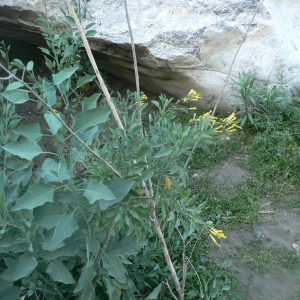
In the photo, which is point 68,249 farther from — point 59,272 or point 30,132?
point 30,132

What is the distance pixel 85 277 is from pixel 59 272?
137 millimetres

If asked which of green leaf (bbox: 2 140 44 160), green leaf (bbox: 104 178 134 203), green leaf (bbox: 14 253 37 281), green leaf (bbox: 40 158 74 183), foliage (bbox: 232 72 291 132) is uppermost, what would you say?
green leaf (bbox: 2 140 44 160)

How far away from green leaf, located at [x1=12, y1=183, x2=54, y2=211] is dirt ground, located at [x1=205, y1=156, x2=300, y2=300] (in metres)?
2.00

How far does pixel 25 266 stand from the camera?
2445 mm

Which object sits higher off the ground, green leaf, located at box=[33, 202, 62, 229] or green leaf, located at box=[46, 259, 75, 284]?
green leaf, located at box=[33, 202, 62, 229]

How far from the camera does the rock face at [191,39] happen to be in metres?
5.06

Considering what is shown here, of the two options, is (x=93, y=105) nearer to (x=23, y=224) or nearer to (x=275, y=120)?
(x=23, y=224)

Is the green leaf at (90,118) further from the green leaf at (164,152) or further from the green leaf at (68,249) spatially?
the green leaf at (68,249)

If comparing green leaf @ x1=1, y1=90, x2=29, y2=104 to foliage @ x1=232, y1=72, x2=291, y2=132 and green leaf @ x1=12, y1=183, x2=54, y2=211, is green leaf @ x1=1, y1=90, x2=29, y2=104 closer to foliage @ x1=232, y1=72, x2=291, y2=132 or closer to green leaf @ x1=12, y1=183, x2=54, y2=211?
green leaf @ x1=12, y1=183, x2=54, y2=211

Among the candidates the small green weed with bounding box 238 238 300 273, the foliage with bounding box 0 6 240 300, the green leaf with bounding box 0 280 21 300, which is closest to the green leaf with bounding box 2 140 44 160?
the foliage with bounding box 0 6 240 300

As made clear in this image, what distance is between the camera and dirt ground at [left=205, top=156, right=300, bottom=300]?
368cm

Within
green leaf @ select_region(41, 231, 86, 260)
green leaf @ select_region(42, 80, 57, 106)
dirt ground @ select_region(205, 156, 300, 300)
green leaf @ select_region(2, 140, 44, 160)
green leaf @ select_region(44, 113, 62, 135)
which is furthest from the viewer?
dirt ground @ select_region(205, 156, 300, 300)

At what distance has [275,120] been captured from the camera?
16.6ft

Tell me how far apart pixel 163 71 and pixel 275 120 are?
4.04 ft
